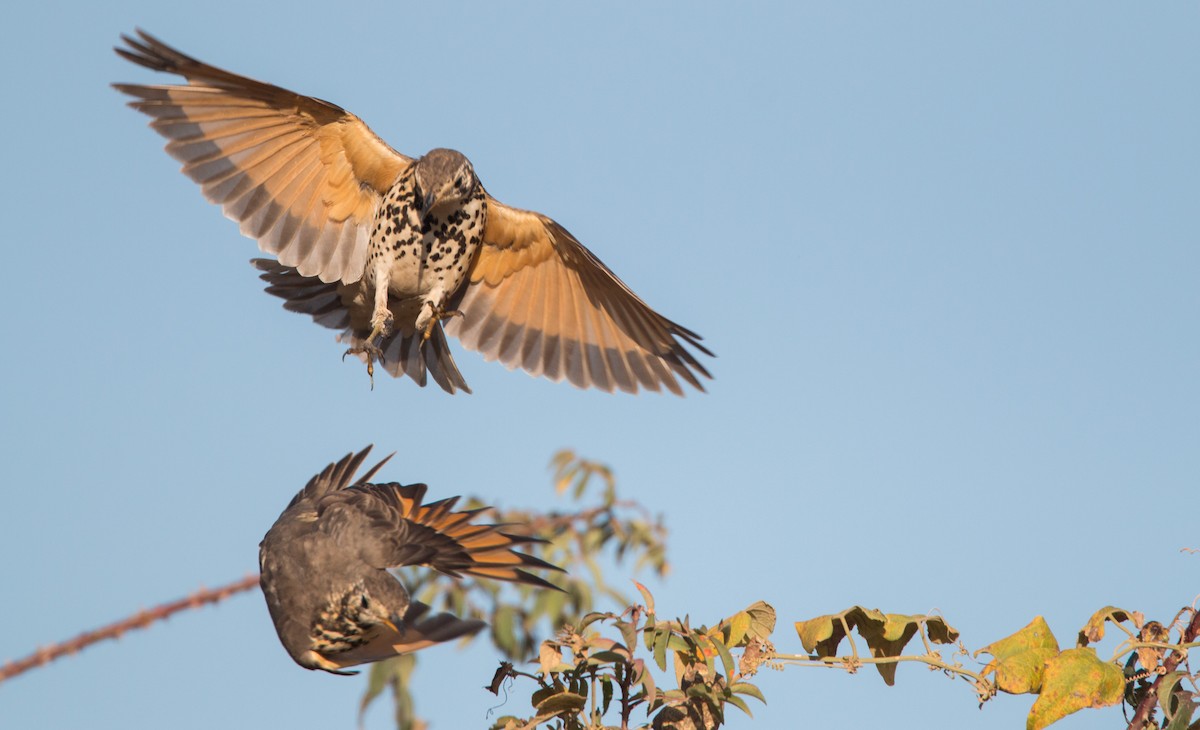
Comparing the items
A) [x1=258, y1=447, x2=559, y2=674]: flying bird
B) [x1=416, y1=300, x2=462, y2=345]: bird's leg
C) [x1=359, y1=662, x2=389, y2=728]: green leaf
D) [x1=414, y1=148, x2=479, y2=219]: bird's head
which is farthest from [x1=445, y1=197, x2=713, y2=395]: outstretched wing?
[x1=359, y1=662, x2=389, y2=728]: green leaf

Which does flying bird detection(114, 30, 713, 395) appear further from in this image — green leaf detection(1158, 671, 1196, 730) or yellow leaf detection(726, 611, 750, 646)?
green leaf detection(1158, 671, 1196, 730)

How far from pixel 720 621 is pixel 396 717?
3.39 ft

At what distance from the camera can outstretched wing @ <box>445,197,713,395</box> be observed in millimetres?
6469

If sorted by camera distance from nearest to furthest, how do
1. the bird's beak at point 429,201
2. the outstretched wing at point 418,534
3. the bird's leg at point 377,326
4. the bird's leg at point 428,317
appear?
the outstretched wing at point 418,534
the bird's beak at point 429,201
the bird's leg at point 377,326
the bird's leg at point 428,317

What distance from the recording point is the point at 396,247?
583 centimetres

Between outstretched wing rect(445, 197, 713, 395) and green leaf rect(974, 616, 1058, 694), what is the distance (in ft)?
12.4

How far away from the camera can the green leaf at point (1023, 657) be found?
2.67m

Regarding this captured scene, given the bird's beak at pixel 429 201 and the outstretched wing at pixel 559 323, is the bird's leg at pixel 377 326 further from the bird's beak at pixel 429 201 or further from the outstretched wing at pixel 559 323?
the outstretched wing at pixel 559 323

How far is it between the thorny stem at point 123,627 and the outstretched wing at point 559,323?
12.8 ft

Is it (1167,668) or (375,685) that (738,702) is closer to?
(1167,668)

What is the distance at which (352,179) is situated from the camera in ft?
19.9

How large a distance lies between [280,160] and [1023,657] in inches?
170

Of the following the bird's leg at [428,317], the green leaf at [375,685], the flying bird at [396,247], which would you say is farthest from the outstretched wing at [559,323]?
the green leaf at [375,685]

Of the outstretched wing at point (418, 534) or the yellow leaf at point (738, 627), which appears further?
the outstretched wing at point (418, 534)
